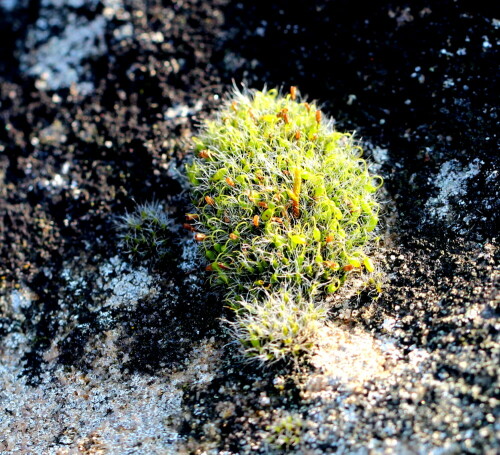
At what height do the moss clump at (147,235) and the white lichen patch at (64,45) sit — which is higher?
the white lichen patch at (64,45)

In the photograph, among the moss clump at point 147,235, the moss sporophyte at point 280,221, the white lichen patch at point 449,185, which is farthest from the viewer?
the moss clump at point 147,235

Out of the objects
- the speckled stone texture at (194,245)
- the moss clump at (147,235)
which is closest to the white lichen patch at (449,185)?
the speckled stone texture at (194,245)

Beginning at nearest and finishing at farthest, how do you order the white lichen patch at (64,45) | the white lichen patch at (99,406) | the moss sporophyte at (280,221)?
the white lichen patch at (99,406) < the moss sporophyte at (280,221) < the white lichen patch at (64,45)

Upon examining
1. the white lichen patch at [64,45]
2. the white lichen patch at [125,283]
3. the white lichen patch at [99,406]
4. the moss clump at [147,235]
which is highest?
the white lichen patch at [64,45]

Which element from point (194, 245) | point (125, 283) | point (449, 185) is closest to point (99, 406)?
point (125, 283)

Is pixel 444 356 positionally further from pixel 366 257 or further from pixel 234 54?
pixel 234 54

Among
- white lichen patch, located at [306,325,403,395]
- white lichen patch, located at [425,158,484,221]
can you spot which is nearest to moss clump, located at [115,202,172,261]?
white lichen patch, located at [306,325,403,395]

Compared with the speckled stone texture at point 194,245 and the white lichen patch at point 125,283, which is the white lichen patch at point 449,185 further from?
the white lichen patch at point 125,283

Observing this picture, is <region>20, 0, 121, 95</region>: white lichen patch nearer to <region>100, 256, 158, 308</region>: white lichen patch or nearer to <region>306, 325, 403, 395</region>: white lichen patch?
<region>100, 256, 158, 308</region>: white lichen patch
